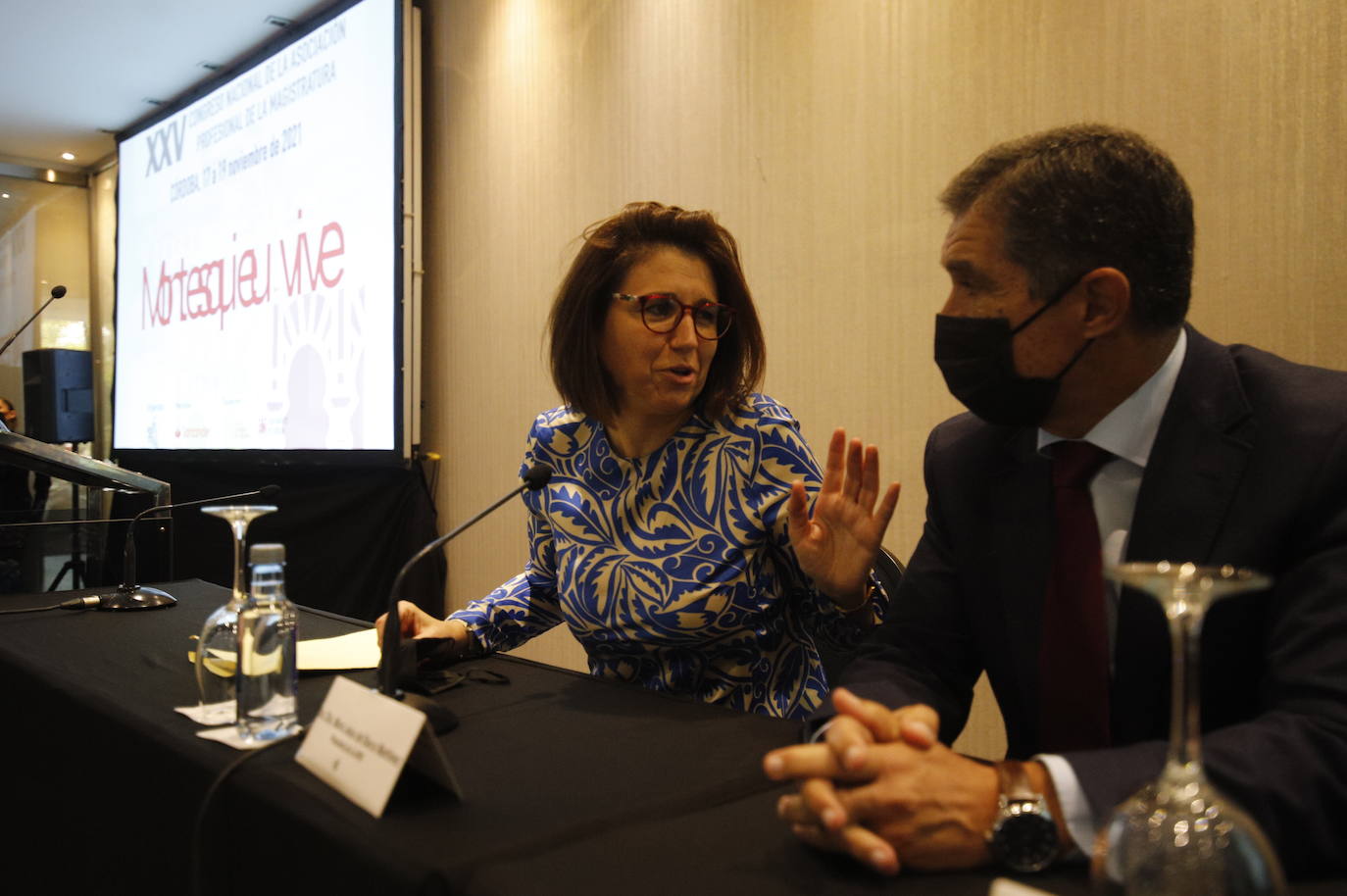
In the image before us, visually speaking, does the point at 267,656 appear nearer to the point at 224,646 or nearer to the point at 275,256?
the point at 224,646

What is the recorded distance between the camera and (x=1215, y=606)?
0.99 m

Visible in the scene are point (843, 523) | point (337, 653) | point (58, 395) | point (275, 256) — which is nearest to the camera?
point (843, 523)

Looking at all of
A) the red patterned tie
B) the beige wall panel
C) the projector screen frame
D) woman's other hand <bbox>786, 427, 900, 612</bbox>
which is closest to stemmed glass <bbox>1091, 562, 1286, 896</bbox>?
the red patterned tie

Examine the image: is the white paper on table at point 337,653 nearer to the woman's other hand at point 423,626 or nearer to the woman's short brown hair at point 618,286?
the woman's other hand at point 423,626

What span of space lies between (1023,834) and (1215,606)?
0.37m

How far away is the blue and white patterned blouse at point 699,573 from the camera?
152 centimetres

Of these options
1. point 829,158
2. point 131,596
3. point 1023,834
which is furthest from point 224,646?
point 829,158

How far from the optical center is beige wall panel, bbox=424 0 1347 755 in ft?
6.29

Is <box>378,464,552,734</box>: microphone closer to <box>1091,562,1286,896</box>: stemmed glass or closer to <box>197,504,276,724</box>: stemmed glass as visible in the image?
<box>197,504,276,724</box>: stemmed glass

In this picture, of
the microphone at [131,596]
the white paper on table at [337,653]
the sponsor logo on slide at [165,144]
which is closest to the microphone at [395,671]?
the white paper on table at [337,653]

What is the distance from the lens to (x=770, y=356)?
2.93m

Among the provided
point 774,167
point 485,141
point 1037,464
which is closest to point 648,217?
point 1037,464

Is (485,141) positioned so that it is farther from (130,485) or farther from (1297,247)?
(1297,247)

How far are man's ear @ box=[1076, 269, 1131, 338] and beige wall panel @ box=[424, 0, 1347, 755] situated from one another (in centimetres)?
101
